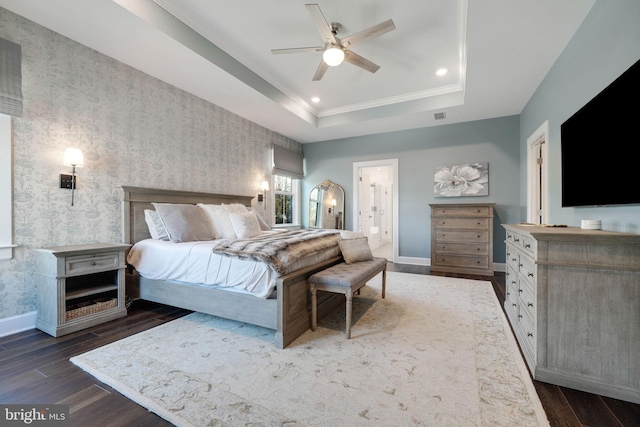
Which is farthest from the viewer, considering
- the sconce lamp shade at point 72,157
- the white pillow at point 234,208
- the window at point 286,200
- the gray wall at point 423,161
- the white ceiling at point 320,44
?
the window at point 286,200

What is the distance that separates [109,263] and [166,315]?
0.75m

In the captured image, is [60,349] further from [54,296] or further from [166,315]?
[166,315]

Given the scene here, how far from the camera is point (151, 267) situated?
2812mm

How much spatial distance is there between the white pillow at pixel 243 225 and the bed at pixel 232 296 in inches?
35.7

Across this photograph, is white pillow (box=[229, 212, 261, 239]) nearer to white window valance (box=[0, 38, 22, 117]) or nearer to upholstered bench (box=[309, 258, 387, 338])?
upholstered bench (box=[309, 258, 387, 338])

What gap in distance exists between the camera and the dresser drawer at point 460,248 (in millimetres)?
4445

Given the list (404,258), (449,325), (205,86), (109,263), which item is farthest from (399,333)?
(205,86)

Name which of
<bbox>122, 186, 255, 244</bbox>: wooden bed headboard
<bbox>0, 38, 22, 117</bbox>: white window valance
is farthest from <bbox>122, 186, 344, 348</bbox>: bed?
<bbox>0, 38, 22, 117</bbox>: white window valance

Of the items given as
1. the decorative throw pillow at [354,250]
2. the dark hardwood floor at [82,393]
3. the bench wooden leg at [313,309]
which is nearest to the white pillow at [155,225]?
the dark hardwood floor at [82,393]

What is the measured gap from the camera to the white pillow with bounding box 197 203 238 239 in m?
3.49

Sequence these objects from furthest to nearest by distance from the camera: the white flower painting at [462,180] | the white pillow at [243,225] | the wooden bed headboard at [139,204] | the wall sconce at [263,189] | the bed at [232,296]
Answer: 1. the wall sconce at [263,189]
2. the white flower painting at [462,180]
3. the white pillow at [243,225]
4. the wooden bed headboard at [139,204]
5. the bed at [232,296]

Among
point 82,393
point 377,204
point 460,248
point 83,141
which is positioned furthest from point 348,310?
point 377,204

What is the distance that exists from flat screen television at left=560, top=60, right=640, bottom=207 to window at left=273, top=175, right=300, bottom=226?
4.64 metres

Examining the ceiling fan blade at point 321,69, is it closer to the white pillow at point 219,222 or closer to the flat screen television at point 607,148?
the white pillow at point 219,222
